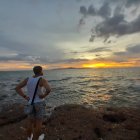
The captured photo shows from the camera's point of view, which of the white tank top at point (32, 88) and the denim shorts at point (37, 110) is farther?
the denim shorts at point (37, 110)

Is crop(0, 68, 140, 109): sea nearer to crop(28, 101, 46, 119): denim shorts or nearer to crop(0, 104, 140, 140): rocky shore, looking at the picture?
crop(0, 104, 140, 140): rocky shore

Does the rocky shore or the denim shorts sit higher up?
the denim shorts

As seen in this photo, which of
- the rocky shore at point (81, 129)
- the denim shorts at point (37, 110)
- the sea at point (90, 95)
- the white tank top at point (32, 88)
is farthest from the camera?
the sea at point (90, 95)

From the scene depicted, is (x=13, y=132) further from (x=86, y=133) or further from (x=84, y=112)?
(x=84, y=112)

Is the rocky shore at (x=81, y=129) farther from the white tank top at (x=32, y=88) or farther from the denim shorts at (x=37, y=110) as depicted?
the white tank top at (x=32, y=88)

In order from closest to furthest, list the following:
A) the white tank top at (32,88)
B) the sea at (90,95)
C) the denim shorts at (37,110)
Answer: the white tank top at (32,88), the denim shorts at (37,110), the sea at (90,95)

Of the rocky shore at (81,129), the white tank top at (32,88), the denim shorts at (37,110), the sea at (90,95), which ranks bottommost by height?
the sea at (90,95)

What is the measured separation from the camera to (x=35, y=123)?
7.24 metres

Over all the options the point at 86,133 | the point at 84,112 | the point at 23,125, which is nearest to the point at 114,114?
the point at 84,112

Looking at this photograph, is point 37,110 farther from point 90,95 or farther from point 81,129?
point 90,95

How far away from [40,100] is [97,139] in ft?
10.4

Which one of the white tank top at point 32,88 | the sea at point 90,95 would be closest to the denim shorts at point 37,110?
the white tank top at point 32,88

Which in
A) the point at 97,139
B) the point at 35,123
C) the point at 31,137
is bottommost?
the point at 97,139

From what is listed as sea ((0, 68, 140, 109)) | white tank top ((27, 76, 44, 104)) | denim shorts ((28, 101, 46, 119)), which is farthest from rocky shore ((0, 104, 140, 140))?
sea ((0, 68, 140, 109))
